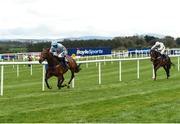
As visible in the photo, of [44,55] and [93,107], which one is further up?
[44,55]

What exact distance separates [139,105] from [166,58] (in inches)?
430

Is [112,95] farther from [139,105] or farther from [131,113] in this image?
[131,113]

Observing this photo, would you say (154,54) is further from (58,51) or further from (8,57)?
(8,57)

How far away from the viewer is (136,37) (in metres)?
89.6

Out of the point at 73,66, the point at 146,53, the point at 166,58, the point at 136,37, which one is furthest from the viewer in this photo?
the point at 136,37

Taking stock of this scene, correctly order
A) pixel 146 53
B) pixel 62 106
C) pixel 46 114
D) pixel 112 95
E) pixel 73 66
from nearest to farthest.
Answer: pixel 46 114 → pixel 62 106 → pixel 112 95 → pixel 73 66 → pixel 146 53

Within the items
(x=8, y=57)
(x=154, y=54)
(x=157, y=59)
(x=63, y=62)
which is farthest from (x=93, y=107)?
(x=8, y=57)

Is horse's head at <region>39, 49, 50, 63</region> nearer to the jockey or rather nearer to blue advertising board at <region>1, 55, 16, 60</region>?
the jockey

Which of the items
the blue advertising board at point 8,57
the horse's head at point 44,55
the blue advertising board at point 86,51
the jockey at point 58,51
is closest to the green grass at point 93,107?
the horse's head at point 44,55

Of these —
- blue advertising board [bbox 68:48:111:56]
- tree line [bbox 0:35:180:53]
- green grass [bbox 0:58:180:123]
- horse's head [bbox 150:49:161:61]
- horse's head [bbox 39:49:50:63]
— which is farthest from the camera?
tree line [bbox 0:35:180:53]

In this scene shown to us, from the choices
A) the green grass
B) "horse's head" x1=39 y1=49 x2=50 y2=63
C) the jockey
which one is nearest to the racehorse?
the jockey

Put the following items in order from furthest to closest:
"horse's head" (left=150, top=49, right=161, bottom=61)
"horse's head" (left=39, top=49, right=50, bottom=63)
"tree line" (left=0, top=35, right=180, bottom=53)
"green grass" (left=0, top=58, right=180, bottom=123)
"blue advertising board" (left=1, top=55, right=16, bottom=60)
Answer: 1. "tree line" (left=0, top=35, right=180, bottom=53)
2. "blue advertising board" (left=1, top=55, right=16, bottom=60)
3. "horse's head" (left=150, top=49, right=161, bottom=61)
4. "horse's head" (left=39, top=49, right=50, bottom=63)
5. "green grass" (left=0, top=58, right=180, bottom=123)

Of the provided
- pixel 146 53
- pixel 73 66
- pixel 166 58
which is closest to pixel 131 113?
pixel 73 66

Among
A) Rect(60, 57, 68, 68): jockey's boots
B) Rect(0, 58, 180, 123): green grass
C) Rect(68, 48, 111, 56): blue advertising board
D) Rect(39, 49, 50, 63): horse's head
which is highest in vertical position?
Rect(68, 48, 111, 56): blue advertising board
